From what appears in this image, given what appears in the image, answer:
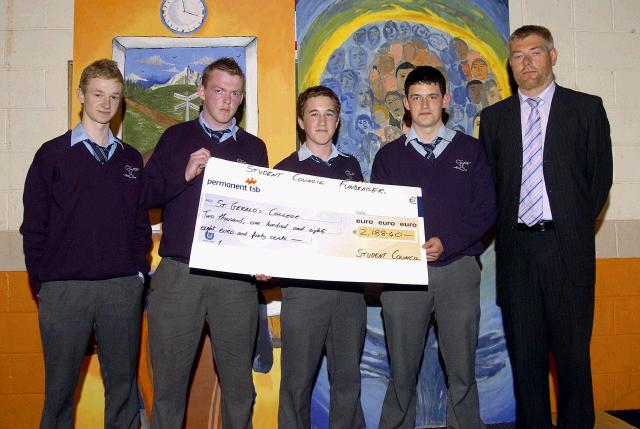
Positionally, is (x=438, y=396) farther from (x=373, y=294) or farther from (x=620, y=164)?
(x=620, y=164)

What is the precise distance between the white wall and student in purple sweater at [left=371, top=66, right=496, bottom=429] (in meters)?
1.40

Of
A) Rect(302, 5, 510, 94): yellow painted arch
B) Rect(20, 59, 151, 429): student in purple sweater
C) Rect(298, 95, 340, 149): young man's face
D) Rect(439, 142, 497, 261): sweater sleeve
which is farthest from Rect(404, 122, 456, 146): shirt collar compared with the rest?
Rect(20, 59, 151, 429): student in purple sweater

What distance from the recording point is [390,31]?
11.2ft

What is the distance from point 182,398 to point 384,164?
1590 mm

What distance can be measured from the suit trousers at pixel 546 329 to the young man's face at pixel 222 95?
1642 millimetres

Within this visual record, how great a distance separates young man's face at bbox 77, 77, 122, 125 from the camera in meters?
2.54

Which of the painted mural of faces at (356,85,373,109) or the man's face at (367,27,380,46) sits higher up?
the man's face at (367,27,380,46)

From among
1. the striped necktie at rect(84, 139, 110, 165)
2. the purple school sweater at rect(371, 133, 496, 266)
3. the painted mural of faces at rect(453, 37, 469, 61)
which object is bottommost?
the purple school sweater at rect(371, 133, 496, 266)

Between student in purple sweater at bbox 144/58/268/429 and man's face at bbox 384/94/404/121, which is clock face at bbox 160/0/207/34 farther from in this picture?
man's face at bbox 384/94/404/121

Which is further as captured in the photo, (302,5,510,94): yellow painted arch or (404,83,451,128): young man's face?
(302,5,510,94): yellow painted arch

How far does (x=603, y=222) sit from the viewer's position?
3576 mm

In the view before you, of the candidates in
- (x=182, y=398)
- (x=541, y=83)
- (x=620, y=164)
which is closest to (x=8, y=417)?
(x=182, y=398)

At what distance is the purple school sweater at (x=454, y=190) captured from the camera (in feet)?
8.41

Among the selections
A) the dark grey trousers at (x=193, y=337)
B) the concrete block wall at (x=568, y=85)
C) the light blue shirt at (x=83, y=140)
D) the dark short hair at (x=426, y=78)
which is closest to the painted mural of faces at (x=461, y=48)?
the concrete block wall at (x=568, y=85)
